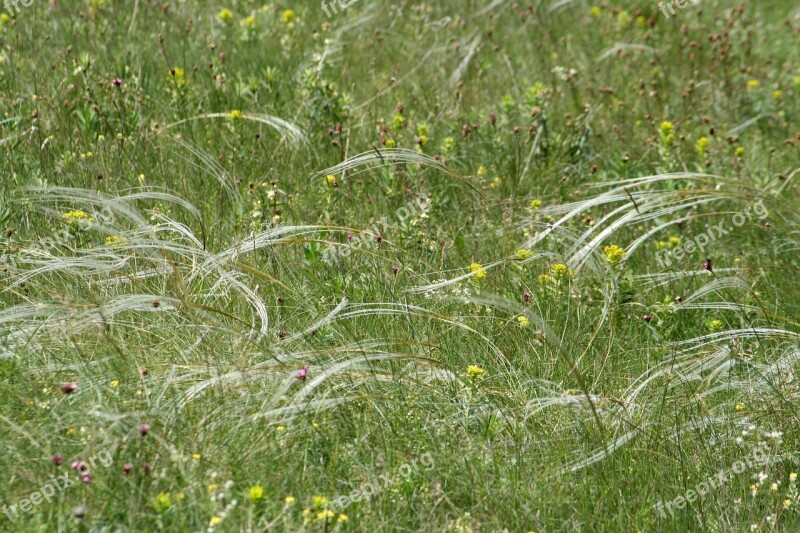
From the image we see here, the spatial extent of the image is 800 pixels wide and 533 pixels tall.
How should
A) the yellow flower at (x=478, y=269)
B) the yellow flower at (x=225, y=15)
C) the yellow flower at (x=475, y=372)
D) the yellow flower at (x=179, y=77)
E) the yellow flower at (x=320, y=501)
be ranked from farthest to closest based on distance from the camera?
the yellow flower at (x=225, y=15) → the yellow flower at (x=179, y=77) → the yellow flower at (x=478, y=269) → the yellow flower at (x=475, y=372) → the yellow flower at (x=320, y=501)

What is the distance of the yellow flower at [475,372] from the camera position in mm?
3373

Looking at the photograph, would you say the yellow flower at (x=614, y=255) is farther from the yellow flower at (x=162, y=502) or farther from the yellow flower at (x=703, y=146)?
the yellow flower at (x=162, y=502)

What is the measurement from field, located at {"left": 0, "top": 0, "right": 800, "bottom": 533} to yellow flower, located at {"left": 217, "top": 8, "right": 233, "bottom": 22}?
0.02 meters

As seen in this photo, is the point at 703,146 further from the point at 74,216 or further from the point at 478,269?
the point at 74,216

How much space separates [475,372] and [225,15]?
11.8ft

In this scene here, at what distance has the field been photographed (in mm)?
2967

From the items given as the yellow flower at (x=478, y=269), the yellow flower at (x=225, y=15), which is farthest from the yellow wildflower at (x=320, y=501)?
the yellow flower at (x=225, y=15)

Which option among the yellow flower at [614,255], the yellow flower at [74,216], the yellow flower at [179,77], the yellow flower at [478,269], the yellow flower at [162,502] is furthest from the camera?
the yellow flower at [179,77]

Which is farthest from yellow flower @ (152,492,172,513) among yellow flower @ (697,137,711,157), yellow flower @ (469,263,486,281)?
yellow flower @ (697,137,711,157)

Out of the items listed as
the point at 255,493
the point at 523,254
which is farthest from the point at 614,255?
the point at 255,493

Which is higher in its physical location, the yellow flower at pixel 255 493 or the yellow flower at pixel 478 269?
the yellow flower at pixel 255 493

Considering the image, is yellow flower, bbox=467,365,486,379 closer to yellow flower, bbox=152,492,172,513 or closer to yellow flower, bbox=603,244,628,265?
yellow flower, bbox=603,244,628,265

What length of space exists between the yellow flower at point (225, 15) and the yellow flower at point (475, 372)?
139 inches

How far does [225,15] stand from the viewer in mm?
6215
